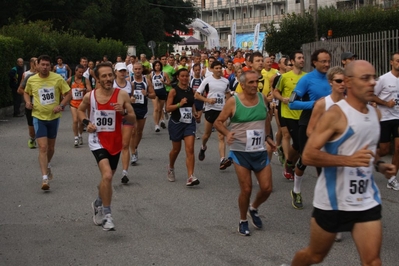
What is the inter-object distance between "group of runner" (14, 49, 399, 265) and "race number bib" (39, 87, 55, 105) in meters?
0.02

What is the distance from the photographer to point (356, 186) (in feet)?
16.4

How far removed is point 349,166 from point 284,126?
622cm

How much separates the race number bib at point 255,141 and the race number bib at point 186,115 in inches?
126

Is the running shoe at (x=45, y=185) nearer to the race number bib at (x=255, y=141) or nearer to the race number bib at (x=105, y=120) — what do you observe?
the race number bib at (x=105, y=120)

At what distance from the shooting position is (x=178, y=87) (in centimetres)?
1134

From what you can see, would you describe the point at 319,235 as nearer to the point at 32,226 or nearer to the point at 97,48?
the point at 32,226

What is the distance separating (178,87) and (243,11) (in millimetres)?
93041

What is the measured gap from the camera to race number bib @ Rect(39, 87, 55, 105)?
35.9 feet

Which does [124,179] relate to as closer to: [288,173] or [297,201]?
[288,173]

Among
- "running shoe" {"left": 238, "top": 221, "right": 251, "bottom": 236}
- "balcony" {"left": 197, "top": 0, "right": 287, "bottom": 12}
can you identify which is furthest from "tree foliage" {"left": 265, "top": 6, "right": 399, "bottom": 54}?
"balcony" {"left": 197, "top": 0, "right": 287, "bottom": 12}

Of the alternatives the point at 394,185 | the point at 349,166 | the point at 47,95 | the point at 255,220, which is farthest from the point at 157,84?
the point at 349,166

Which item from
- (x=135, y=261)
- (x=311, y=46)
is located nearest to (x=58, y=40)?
(x=311, y=46)

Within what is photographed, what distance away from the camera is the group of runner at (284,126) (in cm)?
498

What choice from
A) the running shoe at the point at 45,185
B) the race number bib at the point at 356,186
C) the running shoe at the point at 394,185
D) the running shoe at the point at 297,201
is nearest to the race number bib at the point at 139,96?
the running shoe at the point at 45,185
